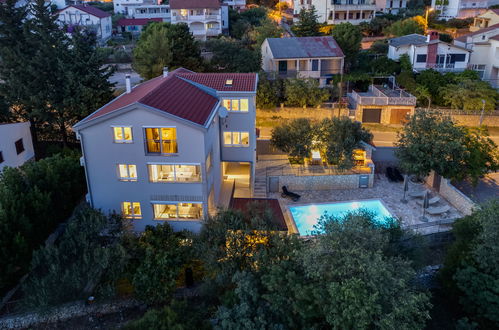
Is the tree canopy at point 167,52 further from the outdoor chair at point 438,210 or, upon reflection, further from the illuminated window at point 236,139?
the outdoor chair at point 438,210

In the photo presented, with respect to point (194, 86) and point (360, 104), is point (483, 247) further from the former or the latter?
point (360, 104)

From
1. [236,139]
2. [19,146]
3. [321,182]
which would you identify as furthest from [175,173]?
[19,146]

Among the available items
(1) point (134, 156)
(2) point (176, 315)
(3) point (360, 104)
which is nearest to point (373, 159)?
(3) point (360, 104)

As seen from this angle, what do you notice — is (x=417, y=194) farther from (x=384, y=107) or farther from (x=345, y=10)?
(x=345, y=10)

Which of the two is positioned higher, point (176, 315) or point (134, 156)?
point (134, 156)

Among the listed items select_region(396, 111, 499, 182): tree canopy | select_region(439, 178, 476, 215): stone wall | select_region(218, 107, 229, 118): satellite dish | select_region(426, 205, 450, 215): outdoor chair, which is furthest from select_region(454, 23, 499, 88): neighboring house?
select_region(218, 107, 229, 118): satellite dish

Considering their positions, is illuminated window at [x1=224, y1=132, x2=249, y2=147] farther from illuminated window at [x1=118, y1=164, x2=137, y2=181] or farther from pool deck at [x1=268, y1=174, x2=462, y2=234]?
illuminated window at [x1=118, y1=164, x2=137, y2=181]
